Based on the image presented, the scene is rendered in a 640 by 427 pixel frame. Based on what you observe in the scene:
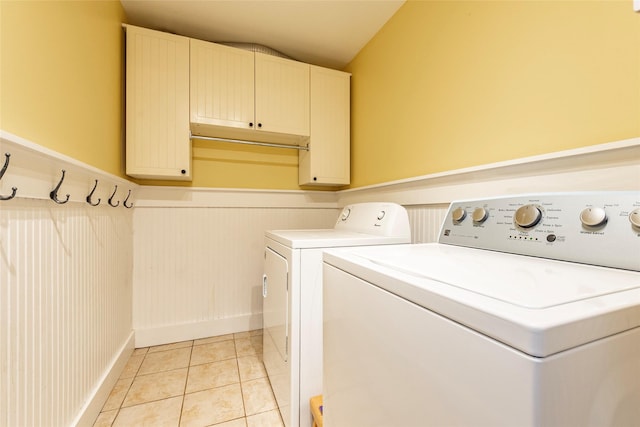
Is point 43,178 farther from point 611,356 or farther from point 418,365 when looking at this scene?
point 611,356

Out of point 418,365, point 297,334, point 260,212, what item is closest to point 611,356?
point 418,365

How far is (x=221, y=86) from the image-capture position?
74.6 inches

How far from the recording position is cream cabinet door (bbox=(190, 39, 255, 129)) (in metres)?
1.85

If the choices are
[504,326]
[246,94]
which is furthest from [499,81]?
[246,94]

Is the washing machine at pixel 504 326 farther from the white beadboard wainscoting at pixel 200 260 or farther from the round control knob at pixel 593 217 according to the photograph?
the white beadboard wainscoting at pixel 200 260

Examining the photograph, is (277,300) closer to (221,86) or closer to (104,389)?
(104,389)

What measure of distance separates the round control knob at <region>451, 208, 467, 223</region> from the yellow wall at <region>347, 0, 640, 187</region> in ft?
1.13

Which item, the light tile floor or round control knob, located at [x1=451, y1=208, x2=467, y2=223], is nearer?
round control knob, located at [x1=451, y1=208, x2=467, y2=223]

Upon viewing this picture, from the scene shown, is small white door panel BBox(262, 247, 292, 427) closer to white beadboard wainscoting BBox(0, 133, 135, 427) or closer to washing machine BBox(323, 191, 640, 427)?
washing machine BBox(323, 191, 640, 427)

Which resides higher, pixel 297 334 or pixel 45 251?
pixel 45 251

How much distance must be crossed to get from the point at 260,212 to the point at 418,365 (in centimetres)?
197

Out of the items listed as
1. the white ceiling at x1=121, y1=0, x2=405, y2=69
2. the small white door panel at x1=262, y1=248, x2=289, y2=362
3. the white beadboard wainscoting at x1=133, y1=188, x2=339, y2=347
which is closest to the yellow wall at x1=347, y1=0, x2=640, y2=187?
the white ceiling at x1=121, y1=0, x2=405, y2=69

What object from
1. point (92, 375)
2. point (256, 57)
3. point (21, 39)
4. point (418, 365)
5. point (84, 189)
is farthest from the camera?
point (256, 57)

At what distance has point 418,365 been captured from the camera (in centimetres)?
44
